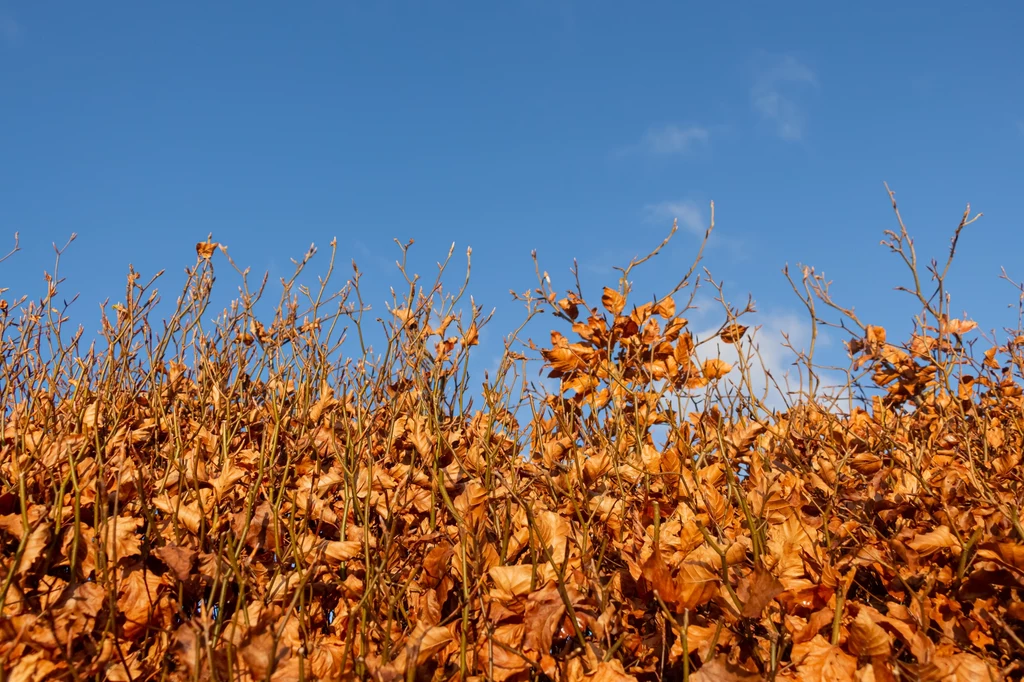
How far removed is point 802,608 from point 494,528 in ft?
2.48

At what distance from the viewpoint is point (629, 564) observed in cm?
153

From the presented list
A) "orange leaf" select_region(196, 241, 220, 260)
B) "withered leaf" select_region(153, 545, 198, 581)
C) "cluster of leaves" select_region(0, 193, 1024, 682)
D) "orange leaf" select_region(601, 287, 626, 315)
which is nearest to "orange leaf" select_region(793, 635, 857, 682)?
"cluster of leaves" select_region(0, 193, 1024, 682)

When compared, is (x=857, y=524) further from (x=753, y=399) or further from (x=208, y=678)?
(x=208, y=678)

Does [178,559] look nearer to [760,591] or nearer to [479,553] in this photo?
[479,553]

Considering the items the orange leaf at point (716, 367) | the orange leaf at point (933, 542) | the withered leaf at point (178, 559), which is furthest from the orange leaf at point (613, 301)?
the withered leaf at point (178, 559)

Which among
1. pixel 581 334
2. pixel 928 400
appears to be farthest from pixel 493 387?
pixel 928 400

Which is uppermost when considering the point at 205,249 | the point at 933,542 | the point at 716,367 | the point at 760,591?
the point at 205,249

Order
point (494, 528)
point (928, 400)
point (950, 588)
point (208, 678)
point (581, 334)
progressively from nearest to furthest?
point (208, 678) < point (950, 588) < point (494, 528) < point (581, 334) < point (928, 400)

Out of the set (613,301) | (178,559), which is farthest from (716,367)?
(178,559)

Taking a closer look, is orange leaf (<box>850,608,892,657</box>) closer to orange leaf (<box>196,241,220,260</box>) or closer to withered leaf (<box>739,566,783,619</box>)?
withered leaf (<box>739,566,783,619</box>)

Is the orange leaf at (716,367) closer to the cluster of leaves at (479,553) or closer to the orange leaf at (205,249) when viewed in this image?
the cluster of leaves at (479,553)

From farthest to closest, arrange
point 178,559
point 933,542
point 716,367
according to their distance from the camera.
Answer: point 716,367
point 933,542
point 178,559

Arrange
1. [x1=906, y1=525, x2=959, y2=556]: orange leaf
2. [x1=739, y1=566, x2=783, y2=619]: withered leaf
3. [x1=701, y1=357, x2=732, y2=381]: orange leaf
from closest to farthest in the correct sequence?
[x1=739, y1=566, x2=783, y2=619]: withered leaf, [x1=906, y1=525, x2=959, y2=556]: orange leaf, [x1=701, y1=357, x2=732, y2=381]: orange leaf

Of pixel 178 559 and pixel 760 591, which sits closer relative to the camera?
pixel 760 591
